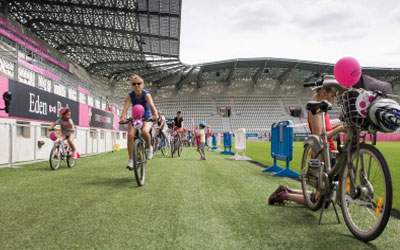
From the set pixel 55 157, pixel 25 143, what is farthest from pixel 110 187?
pixel 25 143

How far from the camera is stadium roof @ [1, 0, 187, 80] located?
27.8 metres

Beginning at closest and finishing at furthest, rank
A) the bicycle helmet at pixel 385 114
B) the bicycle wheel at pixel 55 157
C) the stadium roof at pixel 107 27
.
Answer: the bicycle helmet at pixel 385 114
the bicycle wheel at pixel 55 157
the stadium roof at pixel 107 27

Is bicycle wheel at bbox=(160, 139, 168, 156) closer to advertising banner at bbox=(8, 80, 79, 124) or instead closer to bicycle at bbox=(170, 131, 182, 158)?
bicycle at bbox=(170, 131, 182, 158)

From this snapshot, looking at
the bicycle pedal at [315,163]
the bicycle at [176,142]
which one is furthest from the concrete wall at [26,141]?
the bicycle pedal at [315,163]

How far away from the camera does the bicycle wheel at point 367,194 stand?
6.54 ft

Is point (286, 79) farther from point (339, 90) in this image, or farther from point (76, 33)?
point (339, 90)

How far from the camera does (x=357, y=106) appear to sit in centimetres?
213

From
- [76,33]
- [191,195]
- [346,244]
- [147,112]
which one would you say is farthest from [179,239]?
[76,33]

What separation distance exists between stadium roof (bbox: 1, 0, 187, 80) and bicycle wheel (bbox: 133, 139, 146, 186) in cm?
2541

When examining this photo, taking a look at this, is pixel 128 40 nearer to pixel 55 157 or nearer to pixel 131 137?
pixel 55 157

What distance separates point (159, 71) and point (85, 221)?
52.6m

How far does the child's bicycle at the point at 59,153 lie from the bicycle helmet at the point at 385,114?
669cm

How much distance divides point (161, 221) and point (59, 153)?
17.6ft

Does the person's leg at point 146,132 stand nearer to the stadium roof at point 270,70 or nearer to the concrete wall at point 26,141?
the concrete wall at point 26,141
